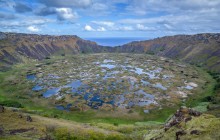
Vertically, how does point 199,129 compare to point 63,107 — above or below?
above

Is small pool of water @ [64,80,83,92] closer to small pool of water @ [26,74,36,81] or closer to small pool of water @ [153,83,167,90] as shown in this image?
small pool of water @ [26,74,36,81]

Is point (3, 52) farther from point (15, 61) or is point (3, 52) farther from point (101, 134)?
point (101, 134)

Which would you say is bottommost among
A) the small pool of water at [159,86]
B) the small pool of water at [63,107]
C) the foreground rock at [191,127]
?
the small pool of water at [63,107]

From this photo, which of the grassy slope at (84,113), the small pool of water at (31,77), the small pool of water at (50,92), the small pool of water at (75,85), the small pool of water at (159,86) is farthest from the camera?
the small pool of water at (31,77)

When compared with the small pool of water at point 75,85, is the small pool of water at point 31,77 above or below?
above

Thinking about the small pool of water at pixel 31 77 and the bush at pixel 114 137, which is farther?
the small pool of water at pixel 31 77

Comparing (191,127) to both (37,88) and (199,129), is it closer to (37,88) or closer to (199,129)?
(199,129)

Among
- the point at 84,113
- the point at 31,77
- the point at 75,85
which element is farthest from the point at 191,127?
the point at 31,77

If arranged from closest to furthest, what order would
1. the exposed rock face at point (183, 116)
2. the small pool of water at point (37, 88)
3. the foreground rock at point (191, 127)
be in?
the foreground rock at point (191, 127), the exposed rock face at point (183, 116), the small pool of water at point (37, 88)

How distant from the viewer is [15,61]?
177000 mm

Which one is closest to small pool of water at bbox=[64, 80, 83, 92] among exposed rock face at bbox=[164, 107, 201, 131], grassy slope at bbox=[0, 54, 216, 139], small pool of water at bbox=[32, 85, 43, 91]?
small pool of water at bbox=[32, 85, 43, 91]

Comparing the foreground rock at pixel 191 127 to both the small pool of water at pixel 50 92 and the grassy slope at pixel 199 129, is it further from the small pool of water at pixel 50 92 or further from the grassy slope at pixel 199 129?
the small pool of water at pixel 50 92

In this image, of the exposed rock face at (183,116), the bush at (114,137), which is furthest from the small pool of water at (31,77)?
the exposed rock face at (183,116)

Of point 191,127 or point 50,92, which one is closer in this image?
point 191,127
